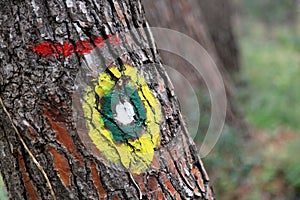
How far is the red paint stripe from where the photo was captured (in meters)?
1.82

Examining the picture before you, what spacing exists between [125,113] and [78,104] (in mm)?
170

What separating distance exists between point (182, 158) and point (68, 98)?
52 centimetres

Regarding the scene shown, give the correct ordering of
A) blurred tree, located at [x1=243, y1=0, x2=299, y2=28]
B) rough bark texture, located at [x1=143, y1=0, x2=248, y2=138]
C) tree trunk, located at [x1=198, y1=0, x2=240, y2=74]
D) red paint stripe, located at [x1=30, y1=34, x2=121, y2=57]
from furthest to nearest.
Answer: blurred tree, located at [x1=243, y1=0, x2=299, y2=28] → tree trunk, located at [x1=198, y1=0, x2=240, y2=74] → rough bark texture, located at [x1=143, y1=0, x2=248, y2=138] → red paint stripe, located at [x1=30, y1=34, x2=121, y2=57]

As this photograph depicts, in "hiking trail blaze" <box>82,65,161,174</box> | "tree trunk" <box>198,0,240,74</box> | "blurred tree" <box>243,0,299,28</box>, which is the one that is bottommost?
"hiking trail blaze" <box>82,65,161,174</box>

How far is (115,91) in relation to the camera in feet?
6.19

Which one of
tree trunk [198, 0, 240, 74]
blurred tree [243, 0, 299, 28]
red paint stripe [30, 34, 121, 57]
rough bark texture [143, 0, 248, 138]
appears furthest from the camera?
blurred tree [243, 0, 299, 28]

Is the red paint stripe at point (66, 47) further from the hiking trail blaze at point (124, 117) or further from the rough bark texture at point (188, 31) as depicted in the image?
the rough bark texture at point (188, 31)

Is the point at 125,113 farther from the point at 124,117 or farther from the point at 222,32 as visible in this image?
the point at 222,32

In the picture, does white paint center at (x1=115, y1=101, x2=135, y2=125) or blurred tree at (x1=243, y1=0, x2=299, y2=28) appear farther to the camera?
blurred tree at (x1=243, y1=0, x2=299, y2=28)

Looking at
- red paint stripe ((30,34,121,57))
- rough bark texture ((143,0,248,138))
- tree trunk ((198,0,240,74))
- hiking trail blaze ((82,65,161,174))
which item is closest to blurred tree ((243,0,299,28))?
tree trunk ((198,0,240,74))

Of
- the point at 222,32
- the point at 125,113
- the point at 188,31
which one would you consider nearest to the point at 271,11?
the point at 222,32

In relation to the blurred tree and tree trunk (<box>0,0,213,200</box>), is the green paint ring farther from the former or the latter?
the blurred tree

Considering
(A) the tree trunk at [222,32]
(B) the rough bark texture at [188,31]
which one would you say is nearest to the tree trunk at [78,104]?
(B) the rough bark texture at [188,31]

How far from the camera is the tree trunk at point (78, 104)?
1830 millimetres
